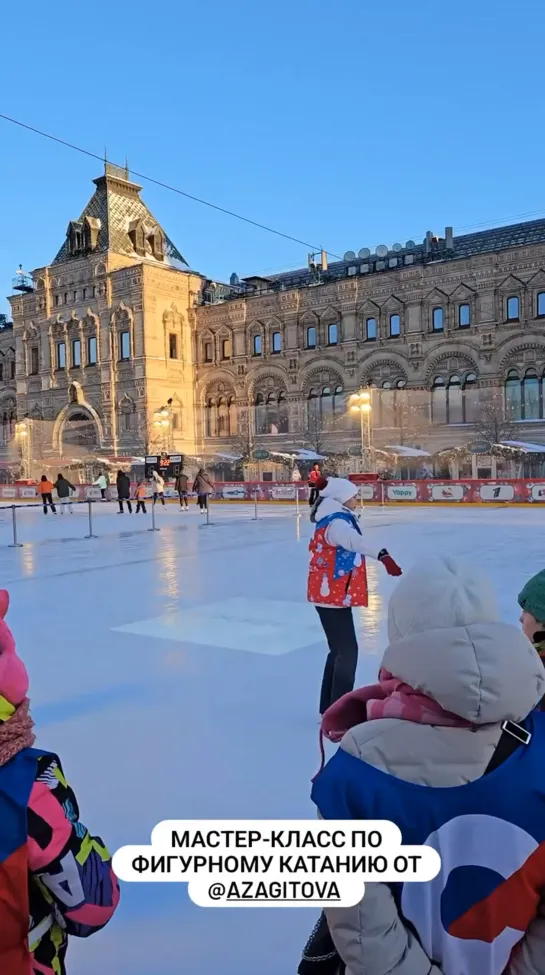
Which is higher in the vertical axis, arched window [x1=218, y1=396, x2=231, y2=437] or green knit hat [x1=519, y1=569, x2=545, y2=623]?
arched window [x1=218, y1=396, x2=231, y2=437]

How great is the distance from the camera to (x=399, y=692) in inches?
49.7

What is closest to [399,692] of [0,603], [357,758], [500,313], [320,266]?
[357,758]

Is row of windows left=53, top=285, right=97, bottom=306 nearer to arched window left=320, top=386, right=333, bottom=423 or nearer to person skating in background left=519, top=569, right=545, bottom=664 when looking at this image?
arched window left=320, top=386, right=333, bottom=423

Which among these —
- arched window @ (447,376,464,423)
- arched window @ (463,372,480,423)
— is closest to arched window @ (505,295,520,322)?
arched window @ (463,372,480,423)

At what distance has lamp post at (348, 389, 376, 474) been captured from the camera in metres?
30.7

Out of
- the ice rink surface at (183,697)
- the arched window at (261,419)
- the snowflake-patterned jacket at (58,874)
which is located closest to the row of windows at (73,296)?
the arched window at (261,419)

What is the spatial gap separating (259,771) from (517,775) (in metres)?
2.18

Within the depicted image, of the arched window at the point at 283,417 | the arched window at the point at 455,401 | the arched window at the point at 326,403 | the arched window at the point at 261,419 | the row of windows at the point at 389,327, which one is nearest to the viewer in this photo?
the row of windows at the point at 389,327

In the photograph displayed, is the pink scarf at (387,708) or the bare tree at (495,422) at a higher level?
the bare tree at (495,422)

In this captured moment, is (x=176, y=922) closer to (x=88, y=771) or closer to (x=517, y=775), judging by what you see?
(x=88, y=771)

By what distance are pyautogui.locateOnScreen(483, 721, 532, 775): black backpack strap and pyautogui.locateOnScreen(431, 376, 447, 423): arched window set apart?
32.5 meters

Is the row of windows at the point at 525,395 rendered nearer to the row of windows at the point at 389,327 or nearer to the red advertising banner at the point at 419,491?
the row of windows at the point at 389,327

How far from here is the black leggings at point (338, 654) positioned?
3859 millimetres

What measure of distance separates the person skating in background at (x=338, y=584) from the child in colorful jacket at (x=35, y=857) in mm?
2554
